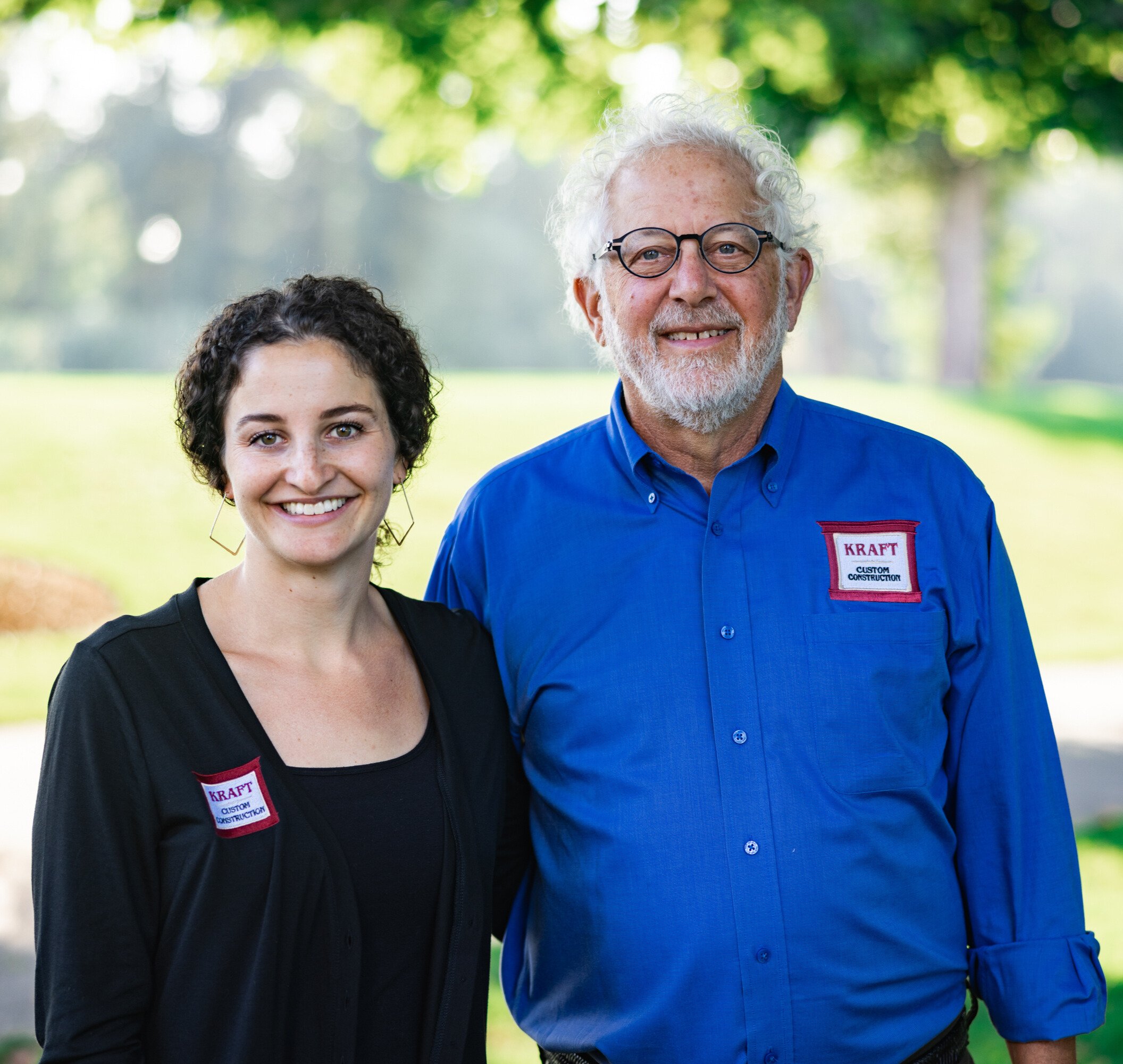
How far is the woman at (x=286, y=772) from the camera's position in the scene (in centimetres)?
211

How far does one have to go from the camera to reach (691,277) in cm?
272

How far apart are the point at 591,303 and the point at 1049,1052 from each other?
1.96m

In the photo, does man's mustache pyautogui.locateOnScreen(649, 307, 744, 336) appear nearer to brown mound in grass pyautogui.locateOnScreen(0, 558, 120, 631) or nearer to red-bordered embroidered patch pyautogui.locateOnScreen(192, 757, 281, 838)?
red-bordered embroidered patch pyautogui.locateOnScreen(192, 757, 281, 838)

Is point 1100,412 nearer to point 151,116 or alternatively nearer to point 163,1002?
point 163,1002

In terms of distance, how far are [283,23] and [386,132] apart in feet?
7.20

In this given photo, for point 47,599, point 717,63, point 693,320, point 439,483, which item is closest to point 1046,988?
point 693,320

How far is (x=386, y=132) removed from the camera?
327 inches

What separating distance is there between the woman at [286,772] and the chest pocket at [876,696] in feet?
2.25

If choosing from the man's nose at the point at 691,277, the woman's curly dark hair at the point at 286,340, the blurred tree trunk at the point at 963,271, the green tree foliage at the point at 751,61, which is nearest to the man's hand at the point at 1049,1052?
the man's nose at the point at 691,277

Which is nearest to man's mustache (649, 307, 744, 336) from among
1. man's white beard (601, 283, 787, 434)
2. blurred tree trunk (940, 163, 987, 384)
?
man's white beard (601, 283, 787, 434)

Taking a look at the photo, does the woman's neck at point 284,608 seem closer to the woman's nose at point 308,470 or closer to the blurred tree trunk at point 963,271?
the woman's nose at point 308,470

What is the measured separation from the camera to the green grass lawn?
11.0 m

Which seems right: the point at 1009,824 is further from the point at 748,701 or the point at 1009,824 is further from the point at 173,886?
the point at 173,886

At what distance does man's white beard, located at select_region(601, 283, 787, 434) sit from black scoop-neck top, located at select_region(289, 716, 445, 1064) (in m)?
1.01
